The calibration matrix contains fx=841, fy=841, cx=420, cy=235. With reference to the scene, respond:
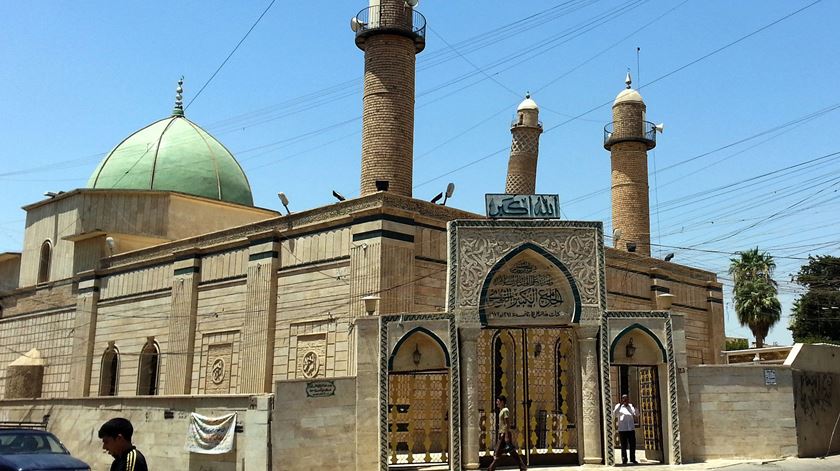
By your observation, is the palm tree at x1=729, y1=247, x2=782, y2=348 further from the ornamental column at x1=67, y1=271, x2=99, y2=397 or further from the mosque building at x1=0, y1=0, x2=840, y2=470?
the ornamental column at x1=67, y1=271, x2=99, y2=397

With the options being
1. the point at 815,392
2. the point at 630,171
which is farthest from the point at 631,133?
the point at 815,392

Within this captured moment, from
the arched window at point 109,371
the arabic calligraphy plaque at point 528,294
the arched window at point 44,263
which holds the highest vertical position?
the arched window at point 44,263

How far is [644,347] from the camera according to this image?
1658 cm

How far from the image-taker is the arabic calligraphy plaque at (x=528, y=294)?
52.9 ft

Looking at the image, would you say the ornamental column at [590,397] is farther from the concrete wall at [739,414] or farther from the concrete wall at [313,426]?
the concrete wall at [313,426]

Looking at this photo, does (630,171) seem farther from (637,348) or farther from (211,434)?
(211,434)

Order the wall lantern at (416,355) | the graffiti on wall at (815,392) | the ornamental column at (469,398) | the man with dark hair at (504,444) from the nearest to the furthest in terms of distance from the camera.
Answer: the man with dark hair at (504,444) → the ornamental column at (469,398) → the wall lantern at (416,355) → the graffiti on wall at (815,392)

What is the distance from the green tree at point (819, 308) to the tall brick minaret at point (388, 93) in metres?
30.1

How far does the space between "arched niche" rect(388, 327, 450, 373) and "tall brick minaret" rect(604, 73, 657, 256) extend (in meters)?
16.2

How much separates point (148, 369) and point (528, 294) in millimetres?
15706

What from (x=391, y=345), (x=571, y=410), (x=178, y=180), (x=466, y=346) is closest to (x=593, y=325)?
(x=466, y=346)

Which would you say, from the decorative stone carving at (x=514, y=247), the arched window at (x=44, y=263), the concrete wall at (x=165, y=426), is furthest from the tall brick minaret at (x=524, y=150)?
the arched window at (x=44, y=263)

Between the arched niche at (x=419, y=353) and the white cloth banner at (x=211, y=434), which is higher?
the arched niche at (x=419, y=353)

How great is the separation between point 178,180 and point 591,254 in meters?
20.3
